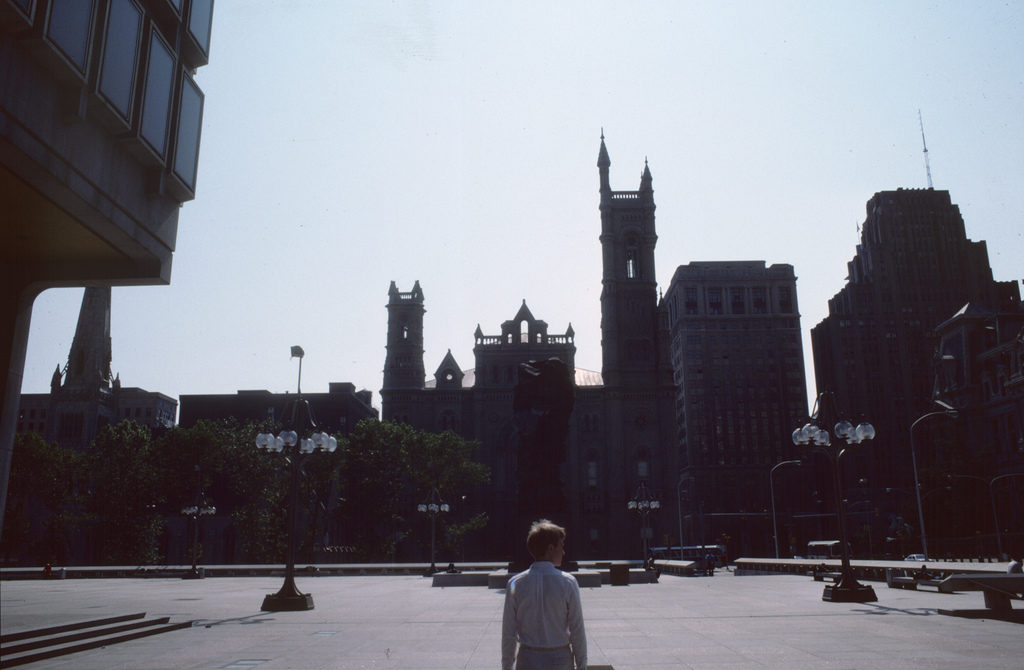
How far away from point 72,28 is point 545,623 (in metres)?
9.86

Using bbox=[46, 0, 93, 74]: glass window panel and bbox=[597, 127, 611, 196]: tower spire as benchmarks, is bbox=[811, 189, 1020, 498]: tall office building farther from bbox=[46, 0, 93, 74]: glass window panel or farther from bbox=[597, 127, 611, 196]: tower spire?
bbox=[46, 0, 93, 74]: glass window panel

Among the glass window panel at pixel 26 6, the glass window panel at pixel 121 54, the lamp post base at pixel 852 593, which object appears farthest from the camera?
the lamp post base at pixel 852 593

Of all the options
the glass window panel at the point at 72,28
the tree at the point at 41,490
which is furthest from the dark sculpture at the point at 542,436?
the tree at the point at 41,490

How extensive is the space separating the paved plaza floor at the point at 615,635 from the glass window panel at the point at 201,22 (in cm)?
1092

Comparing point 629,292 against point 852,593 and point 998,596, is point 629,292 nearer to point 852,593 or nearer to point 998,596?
point 852,593

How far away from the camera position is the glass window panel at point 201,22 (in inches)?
559

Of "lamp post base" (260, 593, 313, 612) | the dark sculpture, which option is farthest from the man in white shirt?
the dark sculpture

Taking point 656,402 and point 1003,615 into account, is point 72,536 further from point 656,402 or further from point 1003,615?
point 1003,615

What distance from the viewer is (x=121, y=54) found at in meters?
11.4

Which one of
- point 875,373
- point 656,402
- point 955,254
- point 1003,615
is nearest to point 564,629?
point 1003,615

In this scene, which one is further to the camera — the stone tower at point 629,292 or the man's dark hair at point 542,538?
the stone tower at point 629,292

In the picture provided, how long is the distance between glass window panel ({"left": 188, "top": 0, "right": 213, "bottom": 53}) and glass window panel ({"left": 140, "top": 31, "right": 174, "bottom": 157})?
1.27m

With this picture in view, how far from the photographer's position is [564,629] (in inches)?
202

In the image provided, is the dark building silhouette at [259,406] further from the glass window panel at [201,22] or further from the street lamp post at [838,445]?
the glass window panel at [201,22]
